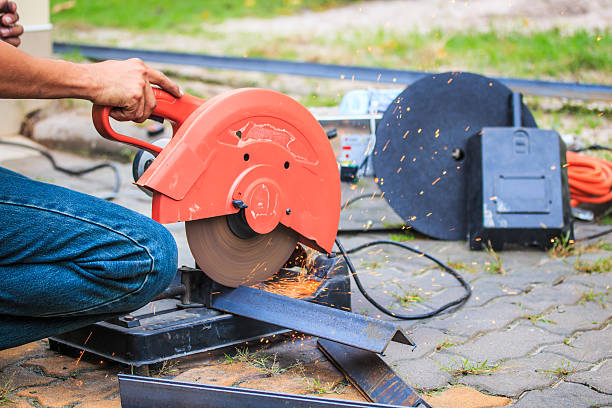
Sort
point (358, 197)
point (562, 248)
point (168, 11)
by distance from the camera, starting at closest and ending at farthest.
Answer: point (562, 248) < point (358, 197) < point (168, 11)

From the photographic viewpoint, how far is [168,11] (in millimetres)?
10508

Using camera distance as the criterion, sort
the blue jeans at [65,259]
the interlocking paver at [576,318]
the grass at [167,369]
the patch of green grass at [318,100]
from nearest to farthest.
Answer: the blue jeans at [65,259], the grass at [167,369], the interlocking paver at [576,318], the patch of green grass at [318,100]

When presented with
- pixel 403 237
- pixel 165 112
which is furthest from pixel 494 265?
pixel 165 112

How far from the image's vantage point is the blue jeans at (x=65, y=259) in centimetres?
177

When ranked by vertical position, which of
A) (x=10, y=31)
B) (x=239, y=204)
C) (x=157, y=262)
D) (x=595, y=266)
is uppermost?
(x=10, y=31)

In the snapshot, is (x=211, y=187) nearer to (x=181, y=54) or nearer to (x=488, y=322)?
(x=488, y=322)

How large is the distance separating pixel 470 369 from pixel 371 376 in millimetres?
376

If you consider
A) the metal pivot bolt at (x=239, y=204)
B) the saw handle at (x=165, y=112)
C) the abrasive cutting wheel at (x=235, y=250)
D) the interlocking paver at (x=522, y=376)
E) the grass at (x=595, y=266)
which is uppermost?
the saw handle at (x=165, y=112)

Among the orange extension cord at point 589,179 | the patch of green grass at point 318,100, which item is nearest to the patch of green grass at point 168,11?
the patch of green grass at point 318,100

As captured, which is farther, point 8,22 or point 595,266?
point 595,266

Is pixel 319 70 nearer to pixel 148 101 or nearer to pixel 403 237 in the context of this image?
pixel 403 237

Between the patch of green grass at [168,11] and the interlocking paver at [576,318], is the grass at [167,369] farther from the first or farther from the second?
the patch of green grass at [168,11]

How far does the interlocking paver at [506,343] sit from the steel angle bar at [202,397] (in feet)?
2.40

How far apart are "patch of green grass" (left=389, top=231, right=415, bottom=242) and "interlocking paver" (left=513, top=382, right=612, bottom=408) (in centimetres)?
168
